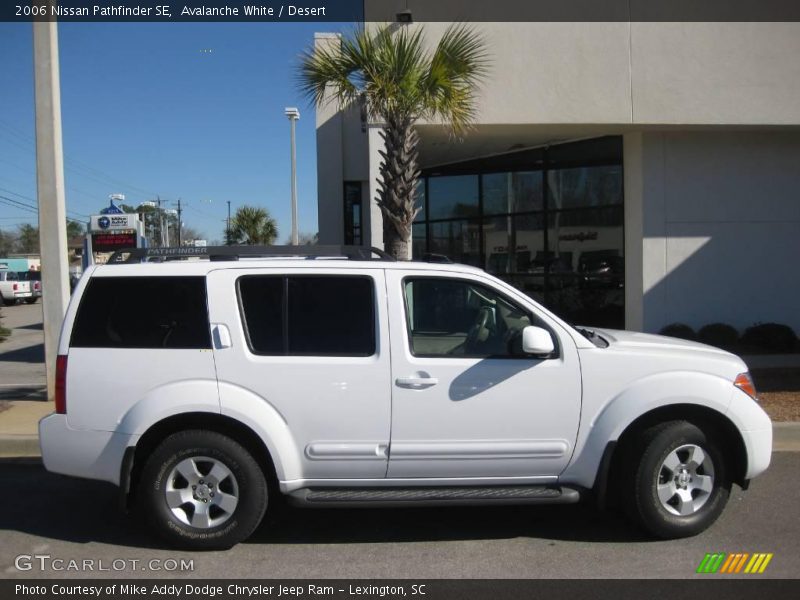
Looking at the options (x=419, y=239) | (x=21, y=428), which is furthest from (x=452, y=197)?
(x=21, y=428)

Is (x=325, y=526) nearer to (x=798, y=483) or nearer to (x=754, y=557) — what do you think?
(x=754, y=557)

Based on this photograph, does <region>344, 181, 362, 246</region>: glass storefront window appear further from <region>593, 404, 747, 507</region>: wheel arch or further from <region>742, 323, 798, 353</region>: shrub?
<region>593, 404, 747, 507</region>: wheel arch

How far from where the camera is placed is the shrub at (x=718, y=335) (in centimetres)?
1202

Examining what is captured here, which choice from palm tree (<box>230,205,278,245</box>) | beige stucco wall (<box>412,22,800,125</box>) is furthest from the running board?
palm tree (<box>230,205,278,245</box>)

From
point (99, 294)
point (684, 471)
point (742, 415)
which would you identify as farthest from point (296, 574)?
point (742, 415)

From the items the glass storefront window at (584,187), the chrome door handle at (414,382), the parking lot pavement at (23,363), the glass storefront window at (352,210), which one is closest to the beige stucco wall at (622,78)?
the glass storefront window at (584,187)

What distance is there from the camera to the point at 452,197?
53.5 feet

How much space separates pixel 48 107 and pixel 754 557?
916cm

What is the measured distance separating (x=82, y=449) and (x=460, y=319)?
105 inches

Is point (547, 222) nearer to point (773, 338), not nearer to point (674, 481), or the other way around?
point (773, 338)

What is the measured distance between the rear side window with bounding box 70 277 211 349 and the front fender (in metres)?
2.55

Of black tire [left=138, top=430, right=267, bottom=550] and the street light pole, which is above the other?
the street light pole

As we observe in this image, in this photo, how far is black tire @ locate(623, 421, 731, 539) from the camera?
15.1 feet

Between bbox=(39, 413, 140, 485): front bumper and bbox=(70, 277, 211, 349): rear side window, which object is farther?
bbox=(70, 277, 211, 349): rear side window
